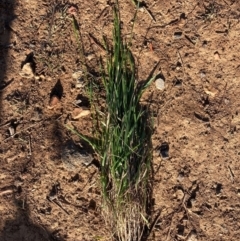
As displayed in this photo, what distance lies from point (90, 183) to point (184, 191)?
56cm

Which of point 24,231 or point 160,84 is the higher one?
point 160,84

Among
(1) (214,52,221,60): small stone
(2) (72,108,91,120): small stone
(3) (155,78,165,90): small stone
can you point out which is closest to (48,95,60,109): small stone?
(2) (72,108,91,120): small stone

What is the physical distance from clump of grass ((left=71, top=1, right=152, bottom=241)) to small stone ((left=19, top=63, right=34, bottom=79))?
18.0 inches

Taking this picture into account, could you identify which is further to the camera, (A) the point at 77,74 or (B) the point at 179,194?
(A) the point at 77,74

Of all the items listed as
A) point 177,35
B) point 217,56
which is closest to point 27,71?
point 177,35

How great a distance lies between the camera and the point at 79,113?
137 inches

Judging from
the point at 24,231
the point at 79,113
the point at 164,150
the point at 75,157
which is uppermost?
the point at 79,113

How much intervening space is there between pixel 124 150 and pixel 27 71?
80cm

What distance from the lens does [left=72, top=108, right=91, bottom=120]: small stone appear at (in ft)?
11.4

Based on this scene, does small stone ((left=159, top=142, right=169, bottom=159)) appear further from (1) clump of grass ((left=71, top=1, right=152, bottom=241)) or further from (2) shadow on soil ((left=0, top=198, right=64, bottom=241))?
(2) shadow on soil ((left=0, top=198, right=64, bottom=241))

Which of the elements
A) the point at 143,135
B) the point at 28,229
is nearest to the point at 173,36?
the point at 143,135

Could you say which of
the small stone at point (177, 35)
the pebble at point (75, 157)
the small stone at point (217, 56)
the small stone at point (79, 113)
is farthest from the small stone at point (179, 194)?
the small stone at point (177, 35)

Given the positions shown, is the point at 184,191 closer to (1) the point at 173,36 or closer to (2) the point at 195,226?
(2) the point at 195,226

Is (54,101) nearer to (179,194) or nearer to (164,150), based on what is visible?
(164,150)
